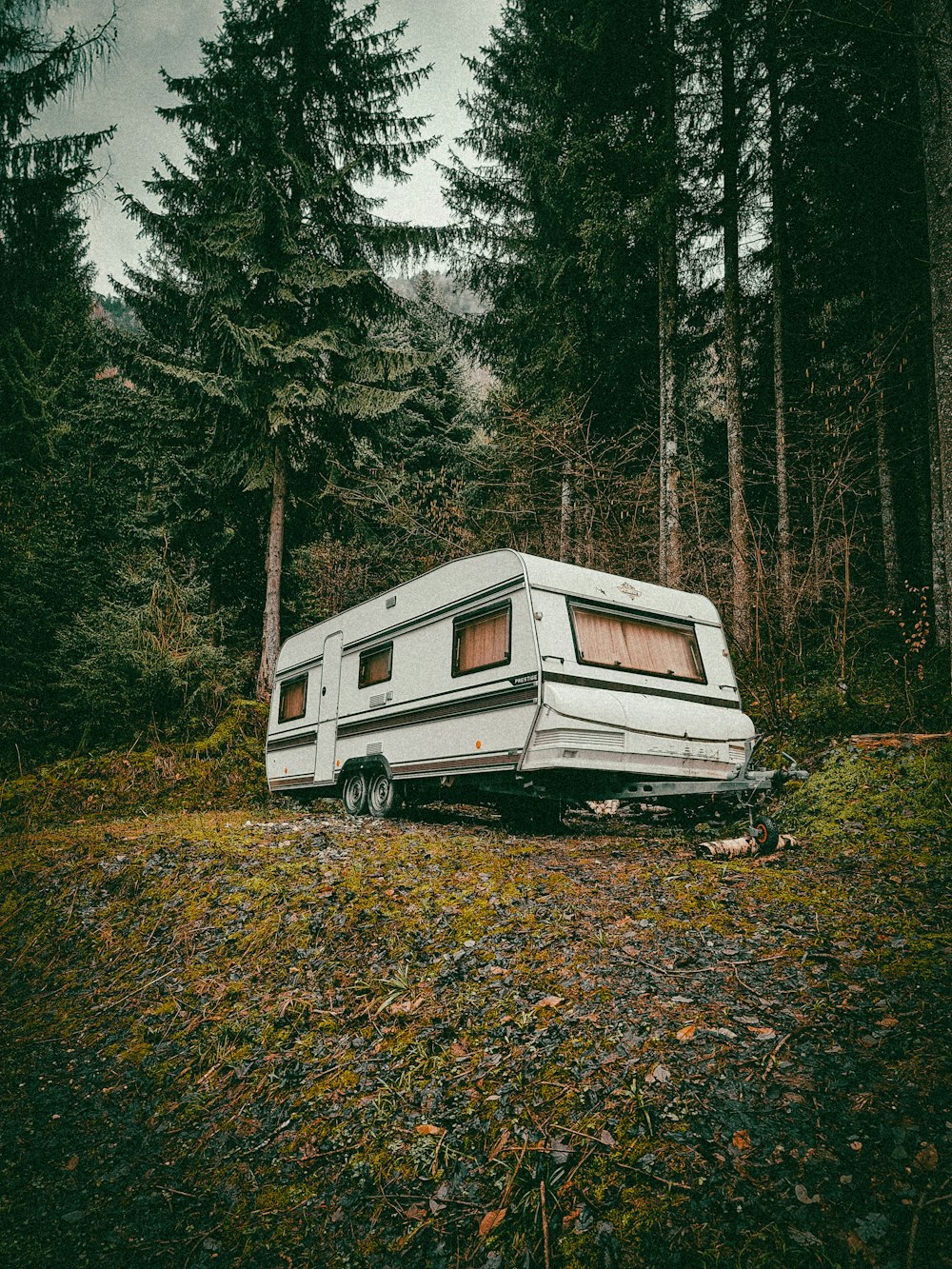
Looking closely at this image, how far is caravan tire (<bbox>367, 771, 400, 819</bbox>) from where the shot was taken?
28.2 feet

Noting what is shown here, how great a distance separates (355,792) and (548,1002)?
6.55 meters

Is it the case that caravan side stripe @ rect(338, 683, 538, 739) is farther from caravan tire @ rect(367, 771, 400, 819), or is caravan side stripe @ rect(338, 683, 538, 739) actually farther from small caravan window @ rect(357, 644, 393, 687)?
caravan tire @ rect(367, 771, 400, 819)

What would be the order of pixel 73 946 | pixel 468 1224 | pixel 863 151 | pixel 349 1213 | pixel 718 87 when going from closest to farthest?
pixel 468 1224, pixel 349 1213, pixel 73 946, pixel 863 151, pixel 718 87

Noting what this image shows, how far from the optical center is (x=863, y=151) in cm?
1166

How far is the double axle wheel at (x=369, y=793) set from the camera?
8625mm

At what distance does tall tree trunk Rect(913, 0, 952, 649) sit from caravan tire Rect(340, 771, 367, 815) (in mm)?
7151

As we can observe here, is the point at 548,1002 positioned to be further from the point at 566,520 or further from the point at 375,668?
the point at 566,520

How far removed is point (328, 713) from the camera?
1020cm

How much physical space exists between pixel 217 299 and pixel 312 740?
30.4 feet

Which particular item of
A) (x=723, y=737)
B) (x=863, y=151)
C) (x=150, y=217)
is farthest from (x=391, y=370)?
(x=723, y=737)

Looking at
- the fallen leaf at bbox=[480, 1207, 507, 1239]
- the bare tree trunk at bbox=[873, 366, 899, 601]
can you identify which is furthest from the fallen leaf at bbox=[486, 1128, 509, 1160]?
the bare tree trunk at bbox=[873, 366, 899, 601]

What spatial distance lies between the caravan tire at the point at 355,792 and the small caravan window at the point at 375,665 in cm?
127

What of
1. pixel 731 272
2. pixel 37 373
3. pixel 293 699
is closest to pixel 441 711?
pixel 293 699

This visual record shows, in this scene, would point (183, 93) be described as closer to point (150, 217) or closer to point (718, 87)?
point (150, 217)
